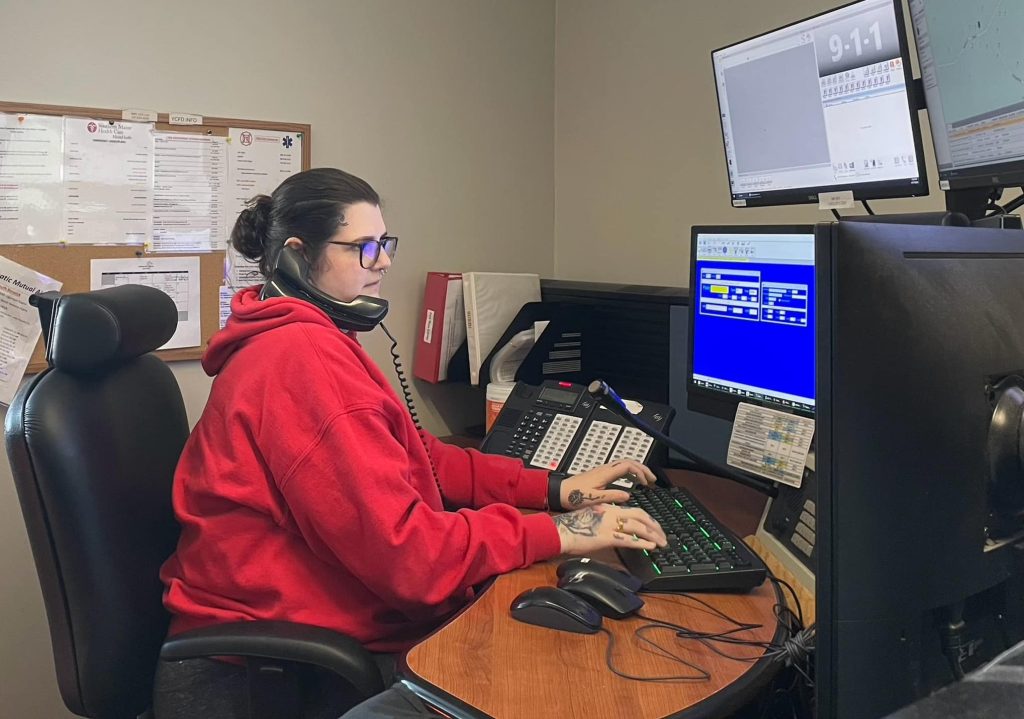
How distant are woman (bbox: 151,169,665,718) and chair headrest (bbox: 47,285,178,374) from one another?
0.39ft

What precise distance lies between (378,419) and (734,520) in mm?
684

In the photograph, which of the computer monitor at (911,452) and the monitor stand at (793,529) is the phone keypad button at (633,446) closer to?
the monitor stand at (793,529)

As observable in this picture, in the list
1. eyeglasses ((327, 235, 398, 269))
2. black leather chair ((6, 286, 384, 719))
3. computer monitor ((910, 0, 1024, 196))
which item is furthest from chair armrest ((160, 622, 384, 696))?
computer monitor ((910, 0, 1024, 196))

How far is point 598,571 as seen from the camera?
1.10 metres

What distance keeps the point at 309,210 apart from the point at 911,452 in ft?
3.56

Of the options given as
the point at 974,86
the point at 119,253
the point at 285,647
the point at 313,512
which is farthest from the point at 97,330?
the point at 974,86

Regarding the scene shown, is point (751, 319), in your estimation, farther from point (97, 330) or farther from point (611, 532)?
point (97, 330)

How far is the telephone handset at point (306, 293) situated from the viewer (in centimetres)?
133

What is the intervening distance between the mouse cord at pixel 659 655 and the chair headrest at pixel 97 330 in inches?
32.1

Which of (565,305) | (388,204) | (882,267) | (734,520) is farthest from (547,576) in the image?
(388,204)

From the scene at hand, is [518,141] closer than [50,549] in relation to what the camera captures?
No

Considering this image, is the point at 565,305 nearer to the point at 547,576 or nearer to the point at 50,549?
the point at 547,576

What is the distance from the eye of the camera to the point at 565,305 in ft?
7.02

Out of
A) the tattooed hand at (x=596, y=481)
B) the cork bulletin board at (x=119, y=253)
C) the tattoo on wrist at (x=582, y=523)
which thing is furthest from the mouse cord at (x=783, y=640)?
the cork bulletin board at (x=119, y=253)
